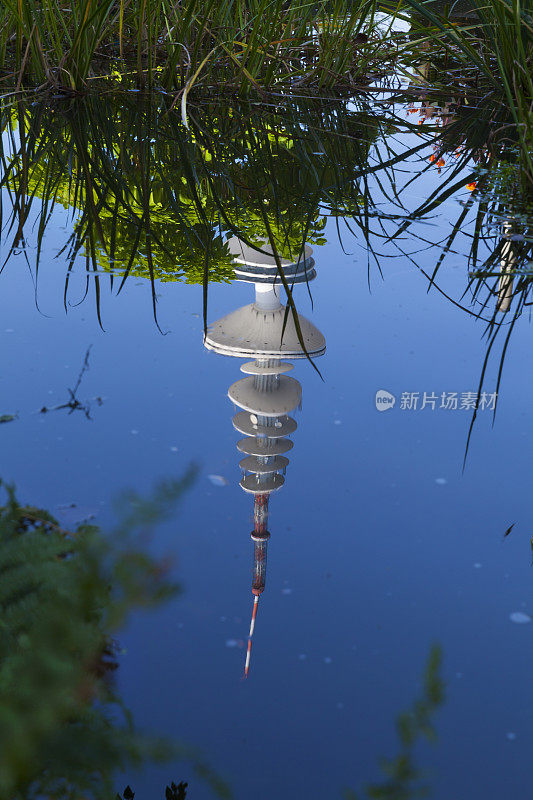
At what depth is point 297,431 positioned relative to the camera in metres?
1.54

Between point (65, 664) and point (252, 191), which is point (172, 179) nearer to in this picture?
point (252, 191)

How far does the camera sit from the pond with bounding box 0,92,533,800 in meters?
0.97

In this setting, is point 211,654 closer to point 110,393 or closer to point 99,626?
point 99,626

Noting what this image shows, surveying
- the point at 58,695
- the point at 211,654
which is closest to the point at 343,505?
the point at 211,654

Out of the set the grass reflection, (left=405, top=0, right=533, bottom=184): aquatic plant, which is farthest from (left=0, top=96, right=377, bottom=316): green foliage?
(left=405, top=0, right=533, bottom=184): aquatic plant

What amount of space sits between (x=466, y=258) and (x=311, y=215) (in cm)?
46

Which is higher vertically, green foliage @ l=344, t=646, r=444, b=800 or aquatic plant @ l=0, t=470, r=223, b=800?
aquatic plant @ l=0, t=470, r=223, b=800

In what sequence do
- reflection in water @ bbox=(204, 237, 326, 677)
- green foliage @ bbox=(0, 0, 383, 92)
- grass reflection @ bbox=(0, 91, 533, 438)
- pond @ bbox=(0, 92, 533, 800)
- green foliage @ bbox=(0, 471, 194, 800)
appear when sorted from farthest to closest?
green foliage @ bbox=(0, 0, 383, 92)
grass reflection @ bbox=(0, 91, 533, 438)
reflection in water @ bbox=(204, 237, 326, 677)
pond @ bbox=(0, 92, 533, 800)
green foliage @ bbox=(0, 471, 194, 800)

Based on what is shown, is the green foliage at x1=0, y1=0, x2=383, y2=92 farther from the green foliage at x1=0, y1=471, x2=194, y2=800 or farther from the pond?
the green foliage at x1=0, y1=471, x2=194, y2=800

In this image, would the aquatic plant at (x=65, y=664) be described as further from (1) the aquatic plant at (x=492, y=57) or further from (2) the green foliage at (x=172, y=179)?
(1) the aquatic plant at (x=492, y=57)

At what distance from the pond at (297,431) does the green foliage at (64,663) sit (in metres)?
Result: 0.05

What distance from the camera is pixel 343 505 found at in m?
1.34

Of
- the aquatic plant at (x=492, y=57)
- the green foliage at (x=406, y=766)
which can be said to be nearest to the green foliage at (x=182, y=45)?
the aquatic plant at (x=492, y=57)

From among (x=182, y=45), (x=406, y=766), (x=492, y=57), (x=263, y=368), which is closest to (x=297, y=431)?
(x=263, y=368)
